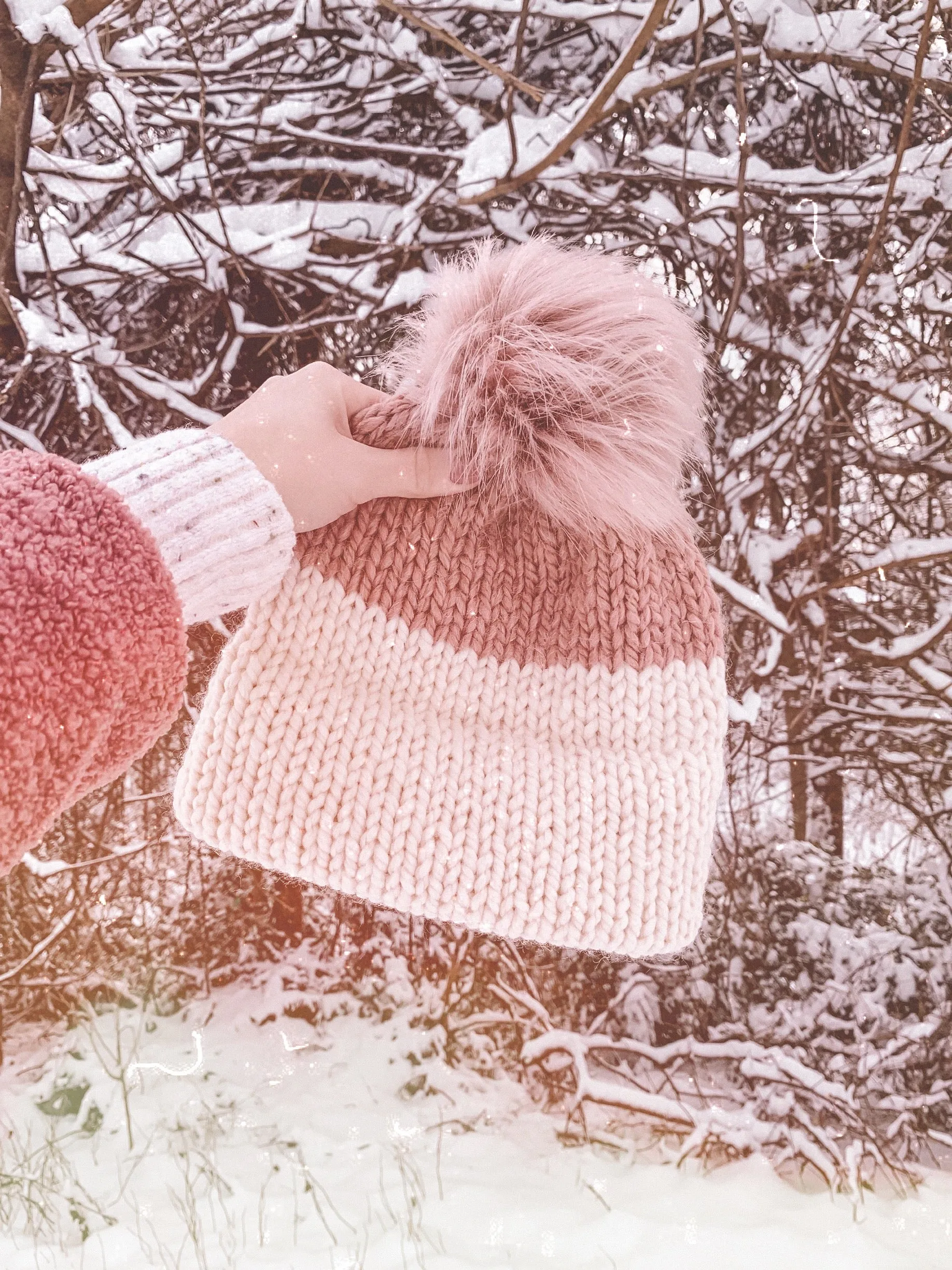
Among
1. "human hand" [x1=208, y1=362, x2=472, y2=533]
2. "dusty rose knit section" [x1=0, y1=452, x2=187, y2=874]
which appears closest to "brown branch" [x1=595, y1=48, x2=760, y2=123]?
"human hand" [x1=208, y1=362, x2=472, y2=533]

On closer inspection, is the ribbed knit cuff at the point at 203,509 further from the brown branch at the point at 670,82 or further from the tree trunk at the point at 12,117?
the brown branch at the point at 670,82

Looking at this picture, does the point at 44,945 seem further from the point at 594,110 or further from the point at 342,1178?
the point at 594,110

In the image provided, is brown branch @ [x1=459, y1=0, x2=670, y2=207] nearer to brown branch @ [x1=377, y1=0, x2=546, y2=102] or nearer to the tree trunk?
brown branch @ [x1=377, y1=0, x2=546, y2=102]

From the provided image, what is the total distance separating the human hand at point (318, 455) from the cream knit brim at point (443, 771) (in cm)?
7

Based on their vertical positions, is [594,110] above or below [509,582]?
above

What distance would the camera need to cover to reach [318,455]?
0.57 meters

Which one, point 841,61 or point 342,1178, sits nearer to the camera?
point 841,61

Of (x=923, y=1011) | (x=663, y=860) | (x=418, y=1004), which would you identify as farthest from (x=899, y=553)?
(x=418, y=1004)

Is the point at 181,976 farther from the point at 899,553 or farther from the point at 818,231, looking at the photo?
the point at 818,231

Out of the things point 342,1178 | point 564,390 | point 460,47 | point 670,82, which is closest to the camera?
point 564,390

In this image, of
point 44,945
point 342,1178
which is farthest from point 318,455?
point 342,1178

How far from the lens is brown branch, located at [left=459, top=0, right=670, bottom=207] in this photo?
2.15ft

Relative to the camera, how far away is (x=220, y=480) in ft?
1.71

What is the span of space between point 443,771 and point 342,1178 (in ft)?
3.31
